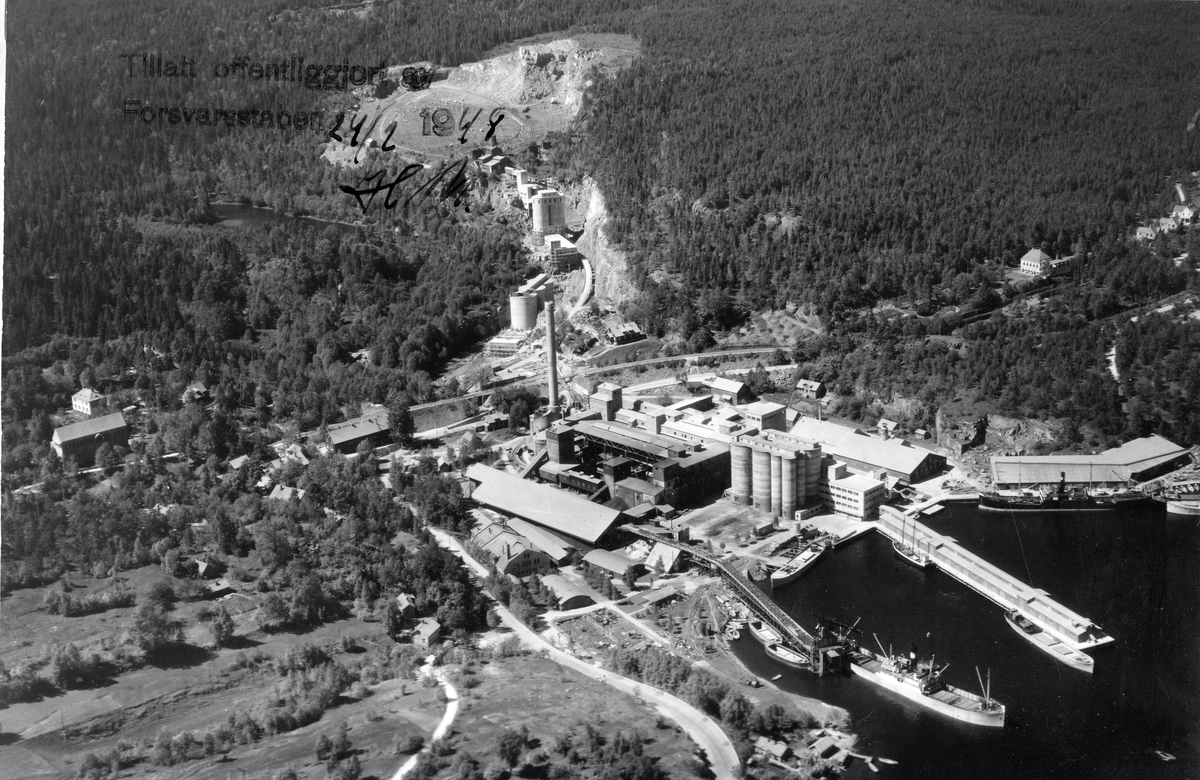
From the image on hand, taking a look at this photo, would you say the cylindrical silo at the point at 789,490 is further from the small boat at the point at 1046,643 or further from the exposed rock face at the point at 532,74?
the exposed rock face at the point at 532,74

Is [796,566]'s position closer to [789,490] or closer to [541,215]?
[789,490]

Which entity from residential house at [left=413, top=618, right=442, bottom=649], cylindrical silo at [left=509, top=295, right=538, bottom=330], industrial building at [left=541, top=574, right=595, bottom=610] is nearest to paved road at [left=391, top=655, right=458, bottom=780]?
residential house at [left=413, top=618, right=442, bottom=649]

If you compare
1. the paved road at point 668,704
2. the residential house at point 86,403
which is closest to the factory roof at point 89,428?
the residential house at point 86,403

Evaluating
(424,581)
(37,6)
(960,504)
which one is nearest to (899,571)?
(960,504)

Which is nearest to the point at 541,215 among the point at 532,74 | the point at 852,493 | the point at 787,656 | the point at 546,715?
the point at 532,74

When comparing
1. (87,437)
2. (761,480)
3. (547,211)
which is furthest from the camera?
(547,211)
